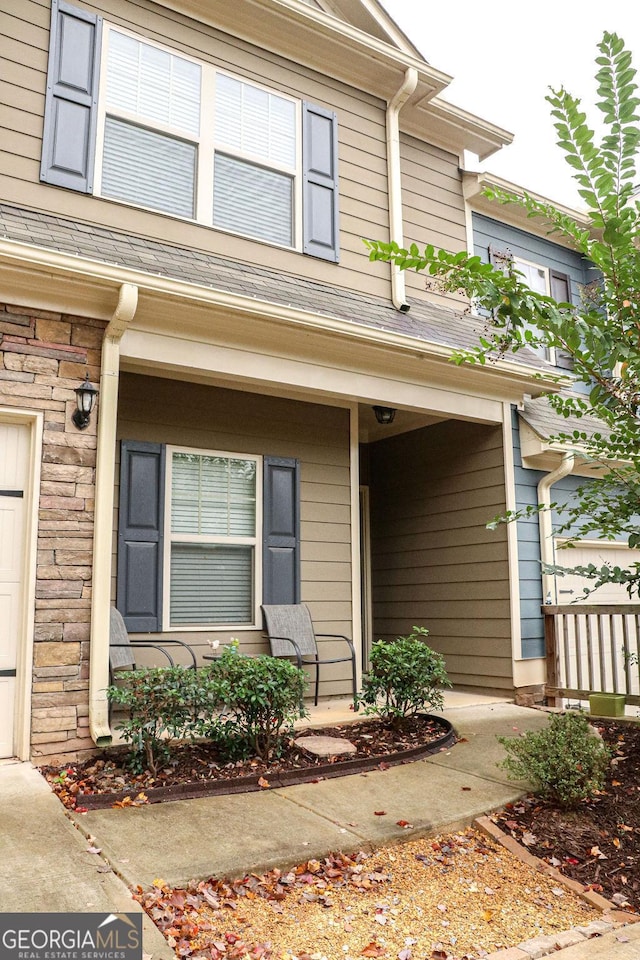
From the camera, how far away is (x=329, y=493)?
629 cm

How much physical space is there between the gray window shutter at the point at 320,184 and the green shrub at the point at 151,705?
3606 millimetres

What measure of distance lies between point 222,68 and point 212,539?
363cm

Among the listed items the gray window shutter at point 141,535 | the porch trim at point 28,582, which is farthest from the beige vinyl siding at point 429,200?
the porch trim at point 28,582

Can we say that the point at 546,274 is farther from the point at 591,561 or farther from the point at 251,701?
the point at 251,701

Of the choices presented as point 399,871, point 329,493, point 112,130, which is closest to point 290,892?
point 399,871

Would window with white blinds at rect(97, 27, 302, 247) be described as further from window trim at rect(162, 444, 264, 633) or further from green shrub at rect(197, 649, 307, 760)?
green shrub at rect(197, 649, 307, 760)

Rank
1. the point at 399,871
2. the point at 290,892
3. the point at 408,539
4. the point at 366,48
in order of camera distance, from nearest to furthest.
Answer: the point at 290,892, the point at 399,871, the point at 366,48, the point at 408,539

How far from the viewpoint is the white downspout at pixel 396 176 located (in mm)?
6395

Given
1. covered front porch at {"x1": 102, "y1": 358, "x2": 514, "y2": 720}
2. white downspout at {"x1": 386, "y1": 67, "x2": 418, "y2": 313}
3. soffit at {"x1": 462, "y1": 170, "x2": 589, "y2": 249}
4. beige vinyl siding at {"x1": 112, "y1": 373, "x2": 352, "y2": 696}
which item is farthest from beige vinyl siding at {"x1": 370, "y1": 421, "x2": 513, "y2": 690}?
soffit at {"x1": 462, "y1": 170, "x2": 589, "y2": 249}

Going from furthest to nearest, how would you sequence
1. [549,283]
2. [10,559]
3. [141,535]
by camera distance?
[549,283]
[141,535]
[10,559]

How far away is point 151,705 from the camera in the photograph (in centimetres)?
379

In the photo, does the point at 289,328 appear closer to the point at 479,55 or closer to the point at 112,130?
the point at 112,130

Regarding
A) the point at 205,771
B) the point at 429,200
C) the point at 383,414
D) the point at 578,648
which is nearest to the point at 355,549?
the point at 383,414

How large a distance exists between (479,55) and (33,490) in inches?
494
